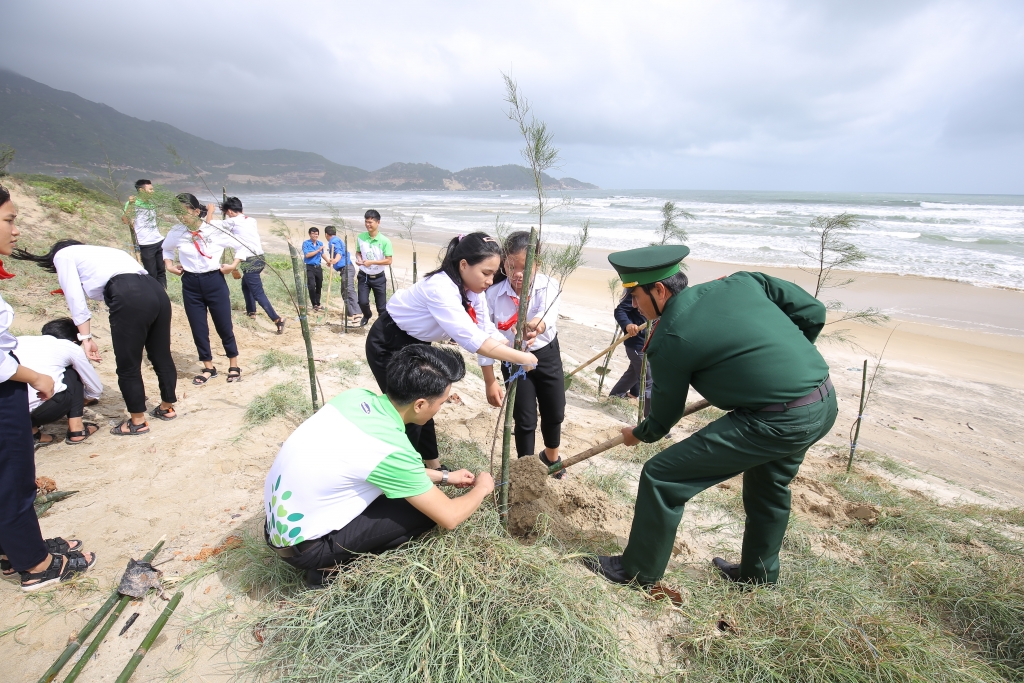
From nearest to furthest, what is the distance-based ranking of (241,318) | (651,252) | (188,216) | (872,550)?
(651,252), (872,550), (188,216), (241,318)

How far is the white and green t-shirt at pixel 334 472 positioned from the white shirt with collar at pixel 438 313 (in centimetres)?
67

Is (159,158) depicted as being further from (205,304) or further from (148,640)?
(148,640)

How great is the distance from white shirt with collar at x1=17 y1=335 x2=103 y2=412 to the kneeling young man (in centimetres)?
283

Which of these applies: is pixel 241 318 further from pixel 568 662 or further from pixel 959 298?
pixel 959 298

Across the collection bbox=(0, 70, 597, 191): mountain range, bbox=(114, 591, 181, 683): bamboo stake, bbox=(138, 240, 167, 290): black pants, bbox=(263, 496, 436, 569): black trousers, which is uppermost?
bbox=(0, 70, 597, 191): mountain range

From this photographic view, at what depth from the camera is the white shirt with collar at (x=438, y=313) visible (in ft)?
8.70

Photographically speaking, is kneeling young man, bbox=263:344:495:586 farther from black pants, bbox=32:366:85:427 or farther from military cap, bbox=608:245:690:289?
black pants, bbox=32:366:85:427

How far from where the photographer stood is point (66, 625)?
2162 mm

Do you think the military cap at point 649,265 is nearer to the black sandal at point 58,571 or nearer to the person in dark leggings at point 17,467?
the person in dark leggings at point 17,467

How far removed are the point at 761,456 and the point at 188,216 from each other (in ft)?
15.8

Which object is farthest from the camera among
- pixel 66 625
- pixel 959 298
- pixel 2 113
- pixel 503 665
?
pixel 2 113

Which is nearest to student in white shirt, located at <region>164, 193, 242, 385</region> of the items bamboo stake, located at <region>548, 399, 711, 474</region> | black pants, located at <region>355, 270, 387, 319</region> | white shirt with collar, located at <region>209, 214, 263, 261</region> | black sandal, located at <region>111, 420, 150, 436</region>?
white shirt with collar, located at <region>209, 214, 263, 261</region>

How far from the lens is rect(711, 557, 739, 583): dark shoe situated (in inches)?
107

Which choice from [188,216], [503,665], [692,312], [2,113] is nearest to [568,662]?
[503,665]
